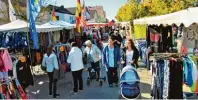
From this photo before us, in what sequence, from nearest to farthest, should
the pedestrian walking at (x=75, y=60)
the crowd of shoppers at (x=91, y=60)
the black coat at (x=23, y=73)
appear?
the black coat at (x=23, y=73) → the crowd of shoppers at (x=91, y=60) → the pedestrian walking at (x=75, y=60)

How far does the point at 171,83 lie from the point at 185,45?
413cm

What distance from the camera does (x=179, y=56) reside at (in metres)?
7.12

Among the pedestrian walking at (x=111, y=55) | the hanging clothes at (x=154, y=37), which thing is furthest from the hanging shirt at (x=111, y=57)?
the hanging clothes at (x=154, y=37)

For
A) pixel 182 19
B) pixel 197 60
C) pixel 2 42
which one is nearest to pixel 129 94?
pixel 197 60

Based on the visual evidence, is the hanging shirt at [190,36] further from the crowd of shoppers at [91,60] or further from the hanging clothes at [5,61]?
the hanging clothes at [5,61]

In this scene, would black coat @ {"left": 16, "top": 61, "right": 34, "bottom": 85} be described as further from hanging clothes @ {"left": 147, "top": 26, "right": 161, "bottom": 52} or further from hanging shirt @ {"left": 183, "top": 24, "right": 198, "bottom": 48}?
hanging clothes @ {"left": 147, "top": 26, "right": 161, "bottom": 52}

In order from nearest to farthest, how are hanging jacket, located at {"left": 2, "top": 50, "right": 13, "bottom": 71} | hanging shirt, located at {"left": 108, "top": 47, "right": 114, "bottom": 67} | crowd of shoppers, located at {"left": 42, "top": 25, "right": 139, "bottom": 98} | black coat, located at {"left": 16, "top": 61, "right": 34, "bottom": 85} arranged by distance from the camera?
hanging jacket, located at {"left": 2, "top": 50, "right": 13, "bottom": 71} < black coat, located at {"left": 16, "top": 61, "right": 34, "bottom": 85} < crowd of shoppers, located at {"left": 42, "top": 25, "right": 139, "bottom": 98} < hanging shirt, located at {"left": 108, "top": 47, "right": 114, "bottom": 67}

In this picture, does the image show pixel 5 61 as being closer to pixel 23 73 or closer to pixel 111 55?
pixel 23 73

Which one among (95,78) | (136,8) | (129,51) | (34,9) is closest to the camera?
(129,51)

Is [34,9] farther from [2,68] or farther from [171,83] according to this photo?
[171,83]

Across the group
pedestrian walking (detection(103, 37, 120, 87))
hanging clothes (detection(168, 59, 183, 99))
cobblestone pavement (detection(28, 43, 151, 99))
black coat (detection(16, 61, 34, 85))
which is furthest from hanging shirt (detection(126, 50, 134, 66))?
black coat (detection(16, 61, 34, 85))

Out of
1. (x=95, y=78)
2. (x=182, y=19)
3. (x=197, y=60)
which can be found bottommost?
(x=95, y=78)

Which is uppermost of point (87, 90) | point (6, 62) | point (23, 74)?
point (6, 62)

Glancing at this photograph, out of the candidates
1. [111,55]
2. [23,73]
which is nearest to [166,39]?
[111,55]
